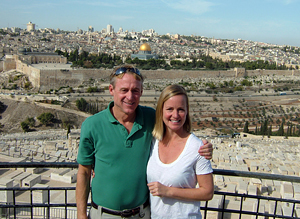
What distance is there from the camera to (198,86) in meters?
25.0

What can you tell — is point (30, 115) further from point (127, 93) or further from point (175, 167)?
point (175, 167)

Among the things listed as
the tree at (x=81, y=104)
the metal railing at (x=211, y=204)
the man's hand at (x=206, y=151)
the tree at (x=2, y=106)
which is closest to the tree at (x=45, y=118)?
the tree at (x=81, y=104)

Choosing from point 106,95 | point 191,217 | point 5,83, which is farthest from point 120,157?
point 5,83

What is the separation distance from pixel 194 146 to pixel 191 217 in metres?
0.36

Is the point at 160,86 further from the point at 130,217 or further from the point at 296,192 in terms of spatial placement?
the point at 130,217

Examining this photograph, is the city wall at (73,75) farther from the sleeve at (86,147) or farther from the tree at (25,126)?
the sleeve at (86,147)

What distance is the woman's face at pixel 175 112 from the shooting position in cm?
148

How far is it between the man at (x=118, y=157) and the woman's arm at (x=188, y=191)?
116mm

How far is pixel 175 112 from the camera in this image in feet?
4.84

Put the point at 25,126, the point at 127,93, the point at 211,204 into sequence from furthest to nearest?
1. the point at 25,126
2. the point at 211,204
3. the point at 127,93

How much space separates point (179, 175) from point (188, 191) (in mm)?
91

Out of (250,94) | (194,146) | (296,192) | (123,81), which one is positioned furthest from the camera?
(250,94)

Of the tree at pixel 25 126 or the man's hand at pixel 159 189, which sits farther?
the tree at pixel 25 126

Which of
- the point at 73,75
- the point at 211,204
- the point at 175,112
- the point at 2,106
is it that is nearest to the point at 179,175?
the point at 175,112
